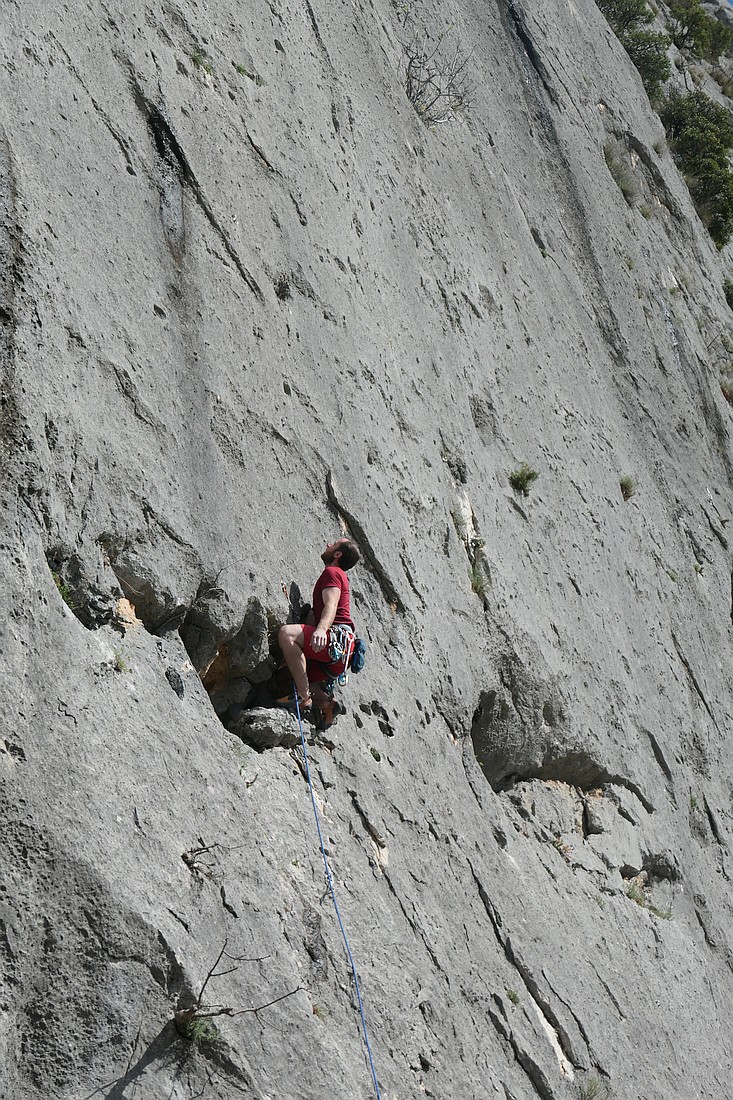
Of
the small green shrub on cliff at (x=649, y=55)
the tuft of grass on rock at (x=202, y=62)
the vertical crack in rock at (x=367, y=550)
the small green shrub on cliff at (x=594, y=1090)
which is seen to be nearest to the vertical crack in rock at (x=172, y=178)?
the tuft of grass on rock at (x=202, y=62)

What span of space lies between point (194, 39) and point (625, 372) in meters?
7.05

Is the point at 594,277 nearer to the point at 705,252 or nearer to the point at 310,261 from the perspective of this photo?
the point at 705,252

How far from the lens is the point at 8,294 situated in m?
4.32

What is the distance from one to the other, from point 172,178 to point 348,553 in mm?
2113

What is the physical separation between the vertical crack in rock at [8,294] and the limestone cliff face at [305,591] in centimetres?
2

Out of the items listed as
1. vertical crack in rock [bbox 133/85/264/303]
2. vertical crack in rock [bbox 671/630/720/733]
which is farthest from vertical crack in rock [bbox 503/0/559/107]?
vertical crack in rock [bbox 133/85/264/303]

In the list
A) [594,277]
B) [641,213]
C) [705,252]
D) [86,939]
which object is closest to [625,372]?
[594,277]

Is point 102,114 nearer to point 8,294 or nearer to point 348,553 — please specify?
point 8,294

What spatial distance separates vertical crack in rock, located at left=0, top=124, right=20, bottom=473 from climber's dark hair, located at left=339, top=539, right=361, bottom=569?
7.25 ft

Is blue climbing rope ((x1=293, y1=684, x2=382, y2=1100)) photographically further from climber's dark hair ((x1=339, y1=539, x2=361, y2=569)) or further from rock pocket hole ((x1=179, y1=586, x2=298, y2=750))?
climber's dark hair ((x1=339, y1=539, x2=361, y2=569))

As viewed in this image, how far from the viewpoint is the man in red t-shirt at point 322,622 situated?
17.9 ft

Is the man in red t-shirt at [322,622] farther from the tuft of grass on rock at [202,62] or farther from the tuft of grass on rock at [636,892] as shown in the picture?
the tuft of grass on rock at [636,892]

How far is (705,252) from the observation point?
1688 cm

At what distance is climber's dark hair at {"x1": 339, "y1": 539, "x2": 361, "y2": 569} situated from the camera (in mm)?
5984
